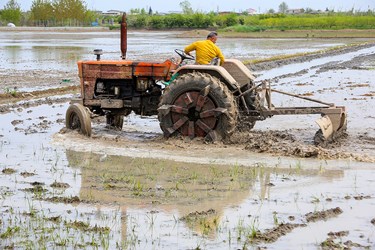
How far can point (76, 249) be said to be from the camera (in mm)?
6020

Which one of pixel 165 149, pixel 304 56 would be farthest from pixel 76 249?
pixel 304 56

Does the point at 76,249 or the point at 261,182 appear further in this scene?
the point at 261,182

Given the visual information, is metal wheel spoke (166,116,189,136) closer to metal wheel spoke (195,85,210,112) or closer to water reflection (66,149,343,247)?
metal wheel spoke (195,85,210,112)

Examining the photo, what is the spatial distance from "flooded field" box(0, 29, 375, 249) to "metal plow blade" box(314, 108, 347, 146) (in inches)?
7.0

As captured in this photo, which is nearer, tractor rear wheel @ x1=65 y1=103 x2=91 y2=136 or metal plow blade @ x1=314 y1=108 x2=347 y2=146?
metal plow blade @ x1=314 y1=108 x2=347 y2=146

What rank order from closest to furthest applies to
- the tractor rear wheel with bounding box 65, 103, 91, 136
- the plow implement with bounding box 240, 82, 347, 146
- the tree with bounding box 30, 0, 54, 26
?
the plow implement with bounding box 240, 82, 347, 146 < the tractor rear wheel with bounding box 65, 103, 91, 136 < the tree with bounding box 30, 0, 54, 26

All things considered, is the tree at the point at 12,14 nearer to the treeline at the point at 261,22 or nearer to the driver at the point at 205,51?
the treeline at the point at 261,22

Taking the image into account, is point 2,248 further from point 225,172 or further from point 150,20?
point 150,20

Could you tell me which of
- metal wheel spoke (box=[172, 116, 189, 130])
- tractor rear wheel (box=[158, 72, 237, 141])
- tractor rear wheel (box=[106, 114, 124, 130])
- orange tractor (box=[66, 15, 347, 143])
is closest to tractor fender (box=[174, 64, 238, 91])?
orange tractor (box=[66, 15, 347, 143])

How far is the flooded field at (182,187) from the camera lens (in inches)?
251

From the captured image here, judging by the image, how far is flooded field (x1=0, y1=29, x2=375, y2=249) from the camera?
20.9ft

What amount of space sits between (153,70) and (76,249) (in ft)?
18.5

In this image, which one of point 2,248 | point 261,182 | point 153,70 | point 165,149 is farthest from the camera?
point 153,70

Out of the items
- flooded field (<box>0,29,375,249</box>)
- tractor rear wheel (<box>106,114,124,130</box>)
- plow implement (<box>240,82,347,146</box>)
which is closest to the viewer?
flooded field (<box>0,29,375,249</box>)
